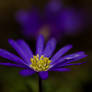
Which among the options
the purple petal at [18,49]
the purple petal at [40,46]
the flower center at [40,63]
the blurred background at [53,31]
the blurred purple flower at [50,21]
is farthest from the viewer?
the blurred purple flower at [50,21]

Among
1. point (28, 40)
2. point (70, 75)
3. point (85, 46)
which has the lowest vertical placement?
point (70, 75)

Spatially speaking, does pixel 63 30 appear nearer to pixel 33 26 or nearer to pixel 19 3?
pixel 33 26

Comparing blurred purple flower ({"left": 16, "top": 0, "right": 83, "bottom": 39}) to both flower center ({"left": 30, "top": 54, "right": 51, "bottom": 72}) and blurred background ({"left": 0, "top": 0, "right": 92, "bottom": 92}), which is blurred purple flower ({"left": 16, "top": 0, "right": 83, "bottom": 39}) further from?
flower center ({"left": 30, "top": 54, "right": 51, "bottom": 72})

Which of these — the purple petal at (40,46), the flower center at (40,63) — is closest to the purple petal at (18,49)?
the flower center at (40,63)

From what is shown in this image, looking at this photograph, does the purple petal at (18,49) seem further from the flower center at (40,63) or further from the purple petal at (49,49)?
the purple petal at (49,49)

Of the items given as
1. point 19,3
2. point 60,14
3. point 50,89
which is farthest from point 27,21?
point 50,89

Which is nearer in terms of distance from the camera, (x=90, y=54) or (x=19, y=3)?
(x=90, y=54)

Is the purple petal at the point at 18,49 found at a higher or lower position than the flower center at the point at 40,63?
higher
